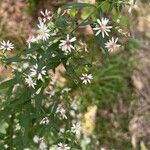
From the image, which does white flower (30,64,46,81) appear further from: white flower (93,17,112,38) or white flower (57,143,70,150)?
white flower (57,143,70,150)

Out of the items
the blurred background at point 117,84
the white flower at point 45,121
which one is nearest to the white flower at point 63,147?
the white flower at point 45,121

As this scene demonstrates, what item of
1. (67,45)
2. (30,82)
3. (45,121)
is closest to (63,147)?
(45,121)

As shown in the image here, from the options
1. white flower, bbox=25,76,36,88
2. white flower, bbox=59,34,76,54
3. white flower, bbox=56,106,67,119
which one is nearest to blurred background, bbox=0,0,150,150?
white flower, bbox=56,106,67,119

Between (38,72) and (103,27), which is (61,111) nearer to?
(38,72)

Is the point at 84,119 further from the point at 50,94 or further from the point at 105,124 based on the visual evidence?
the point at 50,94

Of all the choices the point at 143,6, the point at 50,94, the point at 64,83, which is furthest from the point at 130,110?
the point at 50,94

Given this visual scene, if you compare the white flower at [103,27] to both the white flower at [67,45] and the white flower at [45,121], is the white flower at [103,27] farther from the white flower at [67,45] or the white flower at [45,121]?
the white flower at [45,121]

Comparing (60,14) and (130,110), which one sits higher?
(130,110)

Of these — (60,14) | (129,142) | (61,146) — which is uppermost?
(129,142)
